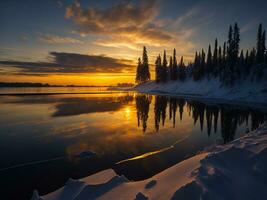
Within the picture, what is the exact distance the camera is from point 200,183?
14.5 ft

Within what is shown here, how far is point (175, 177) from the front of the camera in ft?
17.9

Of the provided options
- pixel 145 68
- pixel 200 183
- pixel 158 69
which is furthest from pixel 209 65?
pixel 200 183

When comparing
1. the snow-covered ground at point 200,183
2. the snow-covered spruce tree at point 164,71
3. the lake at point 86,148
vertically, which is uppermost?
the snow-covered spruce tree at point 164,71

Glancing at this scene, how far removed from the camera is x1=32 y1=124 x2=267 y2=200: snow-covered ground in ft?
14.2

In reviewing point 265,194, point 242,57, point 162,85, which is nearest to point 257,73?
point 242,57

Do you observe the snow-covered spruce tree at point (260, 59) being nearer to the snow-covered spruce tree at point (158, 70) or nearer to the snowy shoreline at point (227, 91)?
the snowy shoreline at point (227, 91)

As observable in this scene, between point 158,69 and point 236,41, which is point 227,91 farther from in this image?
point 158,69

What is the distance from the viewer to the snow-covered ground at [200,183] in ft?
14.2

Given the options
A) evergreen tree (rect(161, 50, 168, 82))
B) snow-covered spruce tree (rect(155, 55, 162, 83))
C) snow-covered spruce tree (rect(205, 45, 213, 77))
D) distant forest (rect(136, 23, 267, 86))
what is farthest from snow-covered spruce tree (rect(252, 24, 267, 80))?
snow-covered spruce tree (rect(155, 55, 162, 83))

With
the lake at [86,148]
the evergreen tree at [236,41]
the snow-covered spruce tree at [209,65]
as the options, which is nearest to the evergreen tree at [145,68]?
the snow-covered spruce tree at [209,65]

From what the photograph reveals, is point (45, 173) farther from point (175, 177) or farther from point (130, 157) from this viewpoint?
point (175, 177)

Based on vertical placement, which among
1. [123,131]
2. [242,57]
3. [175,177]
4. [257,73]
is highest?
[242,57]

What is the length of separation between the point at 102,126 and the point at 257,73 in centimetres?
4375

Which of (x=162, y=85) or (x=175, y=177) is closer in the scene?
(x=175, y=177)
